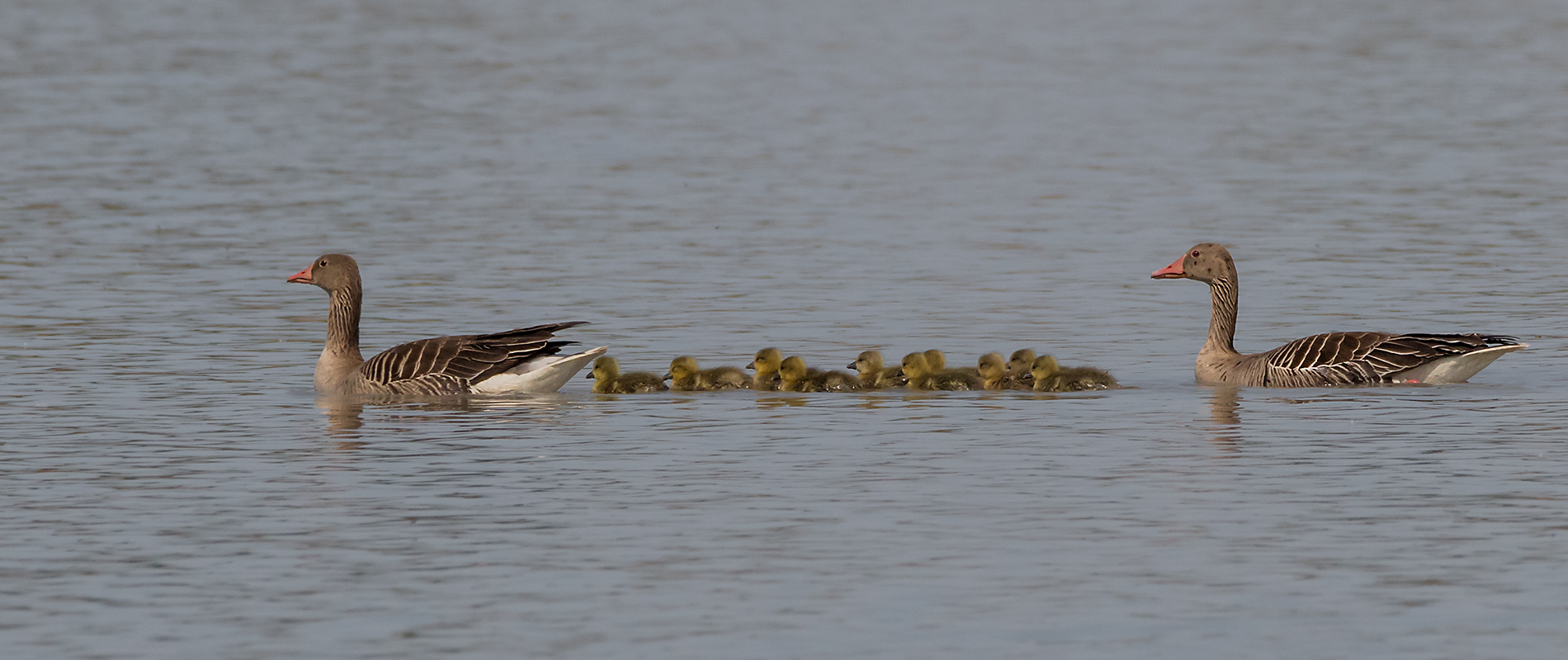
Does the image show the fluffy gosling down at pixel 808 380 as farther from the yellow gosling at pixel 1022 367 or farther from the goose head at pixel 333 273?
the goose head at pixel 333 273

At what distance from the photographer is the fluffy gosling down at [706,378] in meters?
21.5

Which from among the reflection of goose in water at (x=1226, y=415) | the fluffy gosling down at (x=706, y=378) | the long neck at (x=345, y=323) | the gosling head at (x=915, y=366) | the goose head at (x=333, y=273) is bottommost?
the reflection of goose in water at (x=1226, y=415)

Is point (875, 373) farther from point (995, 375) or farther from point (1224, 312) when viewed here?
point (1224, 312)

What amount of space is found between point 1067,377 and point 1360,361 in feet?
8.47

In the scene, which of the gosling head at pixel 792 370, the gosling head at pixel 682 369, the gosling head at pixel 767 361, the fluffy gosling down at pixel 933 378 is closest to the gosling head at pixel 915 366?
the fluffy gosling down at pixel 933 378

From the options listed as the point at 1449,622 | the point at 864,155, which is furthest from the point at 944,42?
the point at 1449,622

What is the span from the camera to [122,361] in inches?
920

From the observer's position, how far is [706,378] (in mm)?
21516

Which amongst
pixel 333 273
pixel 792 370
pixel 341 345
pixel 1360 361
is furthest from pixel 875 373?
pixel 333 273

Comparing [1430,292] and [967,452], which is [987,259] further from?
[967,452]

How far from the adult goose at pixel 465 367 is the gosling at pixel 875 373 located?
222cm

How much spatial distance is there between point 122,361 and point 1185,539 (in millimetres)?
12430

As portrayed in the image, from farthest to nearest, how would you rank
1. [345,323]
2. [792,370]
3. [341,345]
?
[345,323] < [341,345] < [792,370]

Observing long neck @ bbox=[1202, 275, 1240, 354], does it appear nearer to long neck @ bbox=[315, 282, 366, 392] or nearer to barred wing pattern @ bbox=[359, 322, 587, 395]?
barred wing pattern @ bbox=[359, 322, 587, 395]
